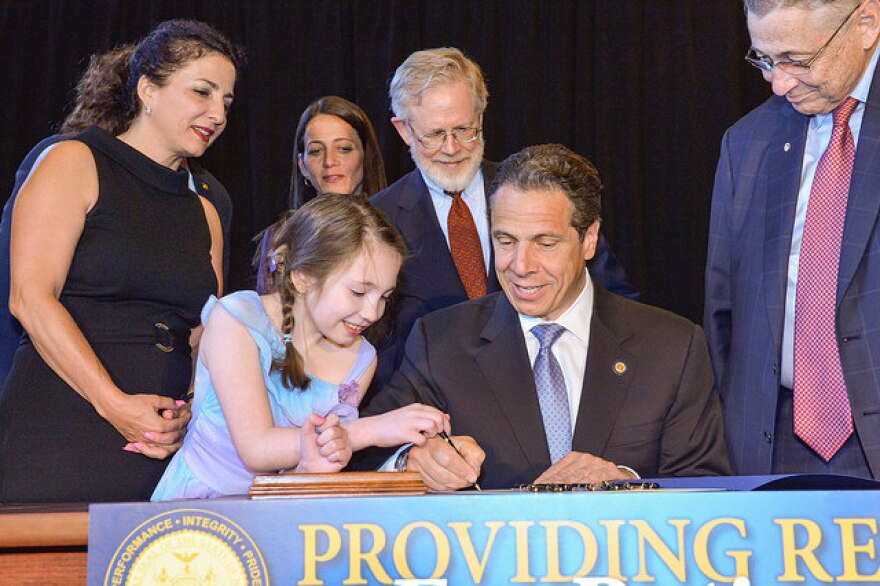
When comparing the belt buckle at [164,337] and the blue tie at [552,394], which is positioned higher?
the belt buckle at [164,337]

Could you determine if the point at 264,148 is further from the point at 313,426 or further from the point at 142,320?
the point at 313,426

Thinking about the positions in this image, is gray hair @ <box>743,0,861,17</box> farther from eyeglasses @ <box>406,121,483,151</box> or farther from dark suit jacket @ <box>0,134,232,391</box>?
dark suit jacket @ <box>0,134,232,391</box>

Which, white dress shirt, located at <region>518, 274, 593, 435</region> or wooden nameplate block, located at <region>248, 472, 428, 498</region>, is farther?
white dress shirt, located at <region>518, 274, 593, 435</region>

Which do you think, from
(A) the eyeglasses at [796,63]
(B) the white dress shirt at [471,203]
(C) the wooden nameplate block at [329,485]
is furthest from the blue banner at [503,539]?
(B) the white dress shirt at [471,203]

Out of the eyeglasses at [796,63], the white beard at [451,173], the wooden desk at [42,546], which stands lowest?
the wooden desk at [42,546]

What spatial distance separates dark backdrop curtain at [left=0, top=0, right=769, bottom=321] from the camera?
14.3ft

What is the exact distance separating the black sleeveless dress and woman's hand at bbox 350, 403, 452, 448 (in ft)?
2.69

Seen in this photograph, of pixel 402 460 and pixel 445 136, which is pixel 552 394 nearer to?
pixel 402 460

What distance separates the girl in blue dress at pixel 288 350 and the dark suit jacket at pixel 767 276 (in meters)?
Result: 0.84

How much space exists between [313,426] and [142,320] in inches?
36.8

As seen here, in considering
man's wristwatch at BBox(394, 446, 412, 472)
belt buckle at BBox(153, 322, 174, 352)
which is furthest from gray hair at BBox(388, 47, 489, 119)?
man's wristwatch at BBox(394, 446, 412, 472)

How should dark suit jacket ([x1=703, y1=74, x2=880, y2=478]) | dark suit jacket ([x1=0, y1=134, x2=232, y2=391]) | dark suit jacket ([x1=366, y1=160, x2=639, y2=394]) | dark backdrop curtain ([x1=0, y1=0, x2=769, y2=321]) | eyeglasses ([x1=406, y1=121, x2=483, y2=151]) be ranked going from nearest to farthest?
dark suit jacket ([x1=703, y1=74, x2=880, y2=478]), dark suit jacket ([x1=0, y1=134, x2=232, y2=391]), dark suit jacket ([x1=366, y1=160, x2=639, y2=394]), eyeglasses ([x1=406, y1=121, x2=483, y2=151]), dark backdrop curtain ([x1=0, y1=0, x2=769, y2=321])

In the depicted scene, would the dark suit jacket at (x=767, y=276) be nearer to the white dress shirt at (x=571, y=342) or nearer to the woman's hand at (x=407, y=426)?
the white dress shirt at (x=571, y=342)

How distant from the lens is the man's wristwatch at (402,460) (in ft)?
6.95
